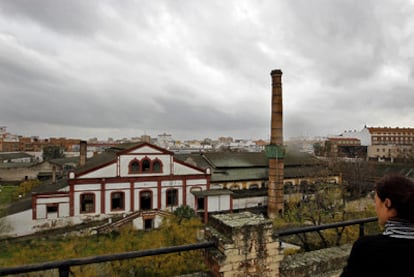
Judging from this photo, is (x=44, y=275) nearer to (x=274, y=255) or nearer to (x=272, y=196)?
(x=274, y=255)

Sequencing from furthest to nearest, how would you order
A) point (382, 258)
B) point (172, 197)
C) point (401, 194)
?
point (172, 197)
point (401, 194)
point (382, 258)

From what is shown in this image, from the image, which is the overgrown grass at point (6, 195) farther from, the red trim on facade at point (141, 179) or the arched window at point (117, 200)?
the arched window at point (117, 200)

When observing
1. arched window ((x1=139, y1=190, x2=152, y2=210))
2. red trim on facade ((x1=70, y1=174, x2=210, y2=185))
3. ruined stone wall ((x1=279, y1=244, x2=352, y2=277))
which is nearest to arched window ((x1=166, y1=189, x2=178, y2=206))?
red trim on facade ((x1=70, y1=174, x2=210, y2=185))

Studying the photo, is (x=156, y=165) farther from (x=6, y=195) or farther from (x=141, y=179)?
(x=6, y=195)

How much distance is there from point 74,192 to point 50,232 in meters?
3.15

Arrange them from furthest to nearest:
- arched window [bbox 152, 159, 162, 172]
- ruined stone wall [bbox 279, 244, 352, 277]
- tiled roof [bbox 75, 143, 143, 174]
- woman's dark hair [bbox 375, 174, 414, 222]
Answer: arched window [bbox 152, 159, 162, 172] → tiled roof [bbox 75, 143, 143, 174] → ruined stone wall [bbox 279, 244, 352, 277] → woman's dark hair [bbox 375, 174, 414, 222]

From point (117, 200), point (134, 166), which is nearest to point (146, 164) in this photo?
point (134, 166)

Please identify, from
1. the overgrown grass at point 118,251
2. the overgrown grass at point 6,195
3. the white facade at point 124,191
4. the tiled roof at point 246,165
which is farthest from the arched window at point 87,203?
the overgrown grass at point 6,195

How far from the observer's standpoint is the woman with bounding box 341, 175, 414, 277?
153 cm

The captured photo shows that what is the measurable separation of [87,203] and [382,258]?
76.5ft

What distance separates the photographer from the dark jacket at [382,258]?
4.99 feet

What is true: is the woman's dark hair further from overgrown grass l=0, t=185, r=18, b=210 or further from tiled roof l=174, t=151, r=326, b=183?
overgrown grass l=0, t=185, r=18, b=210

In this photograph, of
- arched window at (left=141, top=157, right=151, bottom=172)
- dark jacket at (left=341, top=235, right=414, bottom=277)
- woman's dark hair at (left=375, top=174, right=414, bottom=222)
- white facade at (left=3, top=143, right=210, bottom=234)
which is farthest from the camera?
arched window at (left=141, top=157, right=151, bottom=172)

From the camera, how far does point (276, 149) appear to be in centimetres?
2500
